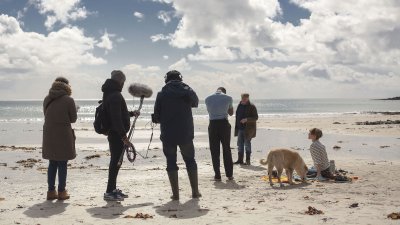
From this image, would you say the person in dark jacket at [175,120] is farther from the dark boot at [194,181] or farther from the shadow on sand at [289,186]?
the shadow on sand at [289,186]

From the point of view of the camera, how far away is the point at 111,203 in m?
7.35

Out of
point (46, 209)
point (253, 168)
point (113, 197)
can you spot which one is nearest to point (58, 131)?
point (46, 209)

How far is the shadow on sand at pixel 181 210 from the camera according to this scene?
646 cm

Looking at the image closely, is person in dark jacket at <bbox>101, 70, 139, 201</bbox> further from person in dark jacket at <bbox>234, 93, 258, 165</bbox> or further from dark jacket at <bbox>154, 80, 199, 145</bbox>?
person in dark jacket at <bbox>234, 93, 258, 165</bbox>

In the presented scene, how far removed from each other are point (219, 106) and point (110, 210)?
12.6 ft

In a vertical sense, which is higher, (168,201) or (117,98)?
(117,98)

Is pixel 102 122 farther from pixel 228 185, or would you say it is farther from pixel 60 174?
pixel 228 185

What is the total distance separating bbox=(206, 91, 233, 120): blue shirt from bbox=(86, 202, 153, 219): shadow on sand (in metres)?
3.13

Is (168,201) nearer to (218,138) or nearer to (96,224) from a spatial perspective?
(96,224)

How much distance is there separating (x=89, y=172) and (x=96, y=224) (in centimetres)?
551

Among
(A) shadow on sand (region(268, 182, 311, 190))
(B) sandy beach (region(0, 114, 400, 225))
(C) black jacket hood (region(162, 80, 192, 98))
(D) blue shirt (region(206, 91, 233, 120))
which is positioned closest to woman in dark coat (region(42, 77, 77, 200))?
(B) sandy beach (region(0, 114, 400, 225))

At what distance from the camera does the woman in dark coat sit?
292 inches

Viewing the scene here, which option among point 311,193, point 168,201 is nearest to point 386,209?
point 311,193

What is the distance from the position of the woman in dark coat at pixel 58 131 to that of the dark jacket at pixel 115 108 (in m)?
0.59
